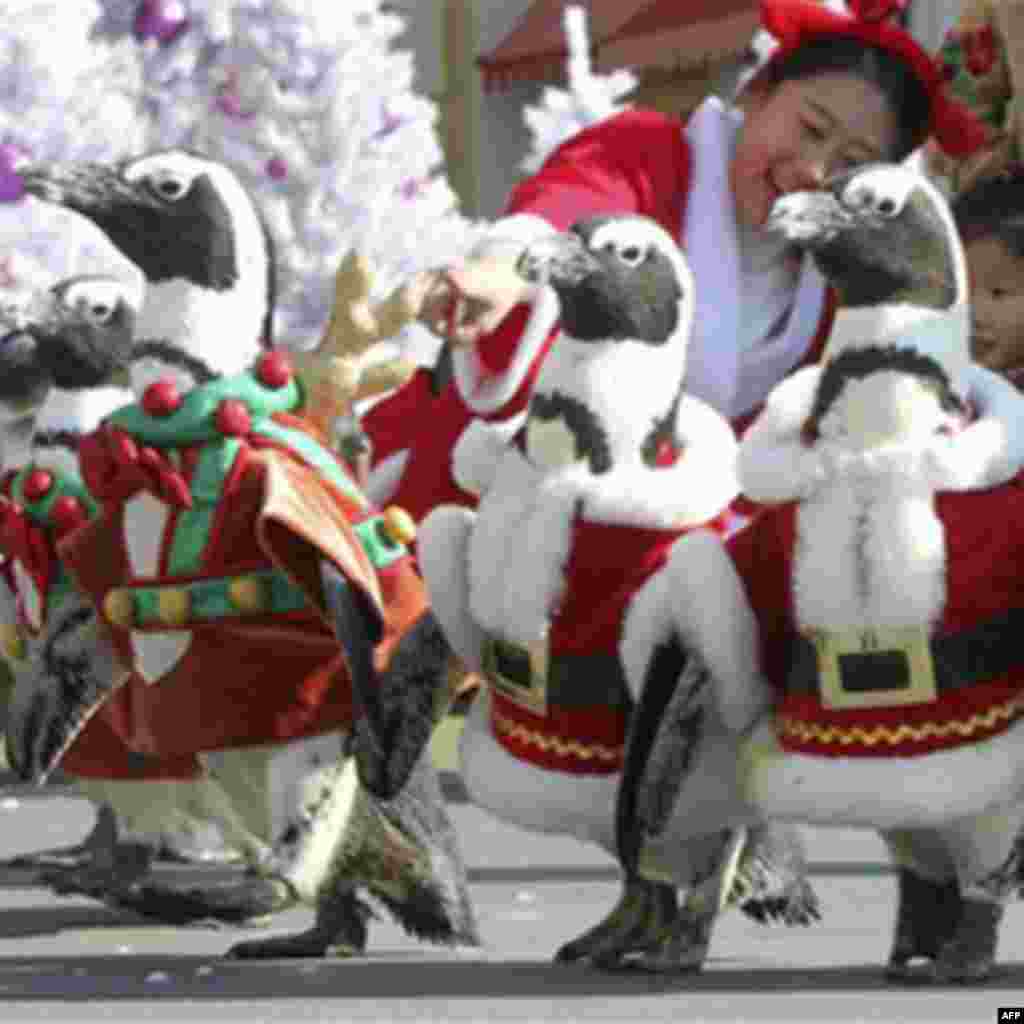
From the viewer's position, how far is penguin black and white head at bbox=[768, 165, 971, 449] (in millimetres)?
8977

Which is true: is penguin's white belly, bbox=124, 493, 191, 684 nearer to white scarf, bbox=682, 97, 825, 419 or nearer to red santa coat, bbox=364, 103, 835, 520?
red santa coat, bbox=364, 103, 835, 520

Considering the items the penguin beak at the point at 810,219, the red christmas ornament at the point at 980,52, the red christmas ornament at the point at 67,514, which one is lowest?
the red christmas ornament at the point at 67,514

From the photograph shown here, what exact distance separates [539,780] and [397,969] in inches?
19.1

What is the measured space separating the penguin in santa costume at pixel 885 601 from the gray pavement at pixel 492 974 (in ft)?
1.02

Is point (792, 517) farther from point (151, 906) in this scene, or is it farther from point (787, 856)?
point (151, 906)

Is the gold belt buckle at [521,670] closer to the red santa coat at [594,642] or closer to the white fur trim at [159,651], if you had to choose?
the red santa coat at [594,642]

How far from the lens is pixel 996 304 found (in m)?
10.5

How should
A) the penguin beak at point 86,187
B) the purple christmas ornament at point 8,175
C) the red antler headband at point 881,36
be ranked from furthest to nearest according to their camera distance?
the purple christmas ornament at point 8,175, the red antler headband at point 881,36, the penguin beak at point 86,187

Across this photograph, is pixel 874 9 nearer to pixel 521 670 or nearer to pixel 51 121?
pixel 521 670

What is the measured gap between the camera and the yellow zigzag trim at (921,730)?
350 inches

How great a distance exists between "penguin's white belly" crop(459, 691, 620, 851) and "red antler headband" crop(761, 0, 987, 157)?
1.61m

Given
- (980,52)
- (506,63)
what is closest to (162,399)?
(980,52)

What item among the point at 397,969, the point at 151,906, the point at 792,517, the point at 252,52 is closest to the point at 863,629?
the point at 792,517

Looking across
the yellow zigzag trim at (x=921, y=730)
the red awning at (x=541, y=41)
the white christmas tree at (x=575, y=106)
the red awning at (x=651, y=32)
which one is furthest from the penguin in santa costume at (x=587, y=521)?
the red awning at (x=541, y=41)
